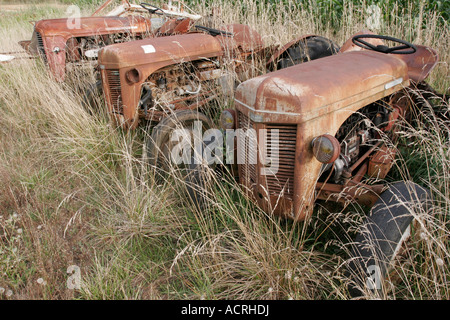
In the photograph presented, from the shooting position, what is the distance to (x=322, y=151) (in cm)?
190

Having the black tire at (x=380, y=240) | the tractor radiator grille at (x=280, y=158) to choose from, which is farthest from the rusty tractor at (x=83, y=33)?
the black tire at (x=380, y=240)

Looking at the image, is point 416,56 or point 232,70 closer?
point 416,56

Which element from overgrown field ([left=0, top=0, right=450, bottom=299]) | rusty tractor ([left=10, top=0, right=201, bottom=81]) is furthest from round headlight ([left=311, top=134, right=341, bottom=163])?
rusty tractor ([left=10, top=0, right=201, bottom=81])

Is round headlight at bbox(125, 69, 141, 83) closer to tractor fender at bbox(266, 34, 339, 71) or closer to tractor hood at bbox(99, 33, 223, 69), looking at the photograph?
tractor hood at bbox(99, 33, 223, 69)

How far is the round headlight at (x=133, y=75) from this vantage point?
3445 millimetres

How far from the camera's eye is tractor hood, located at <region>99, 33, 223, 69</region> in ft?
11.2

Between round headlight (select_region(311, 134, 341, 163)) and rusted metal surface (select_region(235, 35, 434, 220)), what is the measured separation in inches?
2.7

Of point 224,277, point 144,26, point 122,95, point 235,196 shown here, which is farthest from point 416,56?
point 144,26

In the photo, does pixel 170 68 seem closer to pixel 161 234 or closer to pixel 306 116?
pixel 161 234

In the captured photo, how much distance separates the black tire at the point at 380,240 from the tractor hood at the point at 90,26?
15.8 ft

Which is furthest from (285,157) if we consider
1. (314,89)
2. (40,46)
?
(40,46)

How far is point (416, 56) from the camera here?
112 inches

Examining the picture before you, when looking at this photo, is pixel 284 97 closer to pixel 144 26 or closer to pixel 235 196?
pixel 235 196

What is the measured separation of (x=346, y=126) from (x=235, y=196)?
1005 mm
